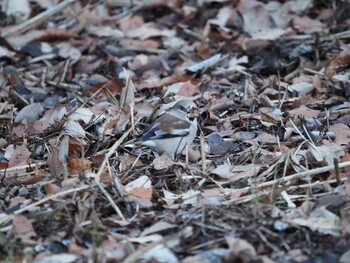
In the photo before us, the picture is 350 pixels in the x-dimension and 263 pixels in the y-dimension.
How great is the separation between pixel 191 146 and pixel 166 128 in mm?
168

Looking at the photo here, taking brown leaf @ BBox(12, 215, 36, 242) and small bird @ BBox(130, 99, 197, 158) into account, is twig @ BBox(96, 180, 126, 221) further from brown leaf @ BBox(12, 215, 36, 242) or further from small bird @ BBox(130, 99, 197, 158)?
small bird @ BBox(130, 99, 197, 158)

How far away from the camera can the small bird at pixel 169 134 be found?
141 inches

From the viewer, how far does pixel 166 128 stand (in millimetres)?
3621

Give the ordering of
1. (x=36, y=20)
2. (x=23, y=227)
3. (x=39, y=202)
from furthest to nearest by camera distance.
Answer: (x=36, y=20), (x=39, y=202), (x=23, y=227)

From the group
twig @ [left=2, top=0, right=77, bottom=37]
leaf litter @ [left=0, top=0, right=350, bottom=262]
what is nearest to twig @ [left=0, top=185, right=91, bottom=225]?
leaf litter @ [left=0, top=0, right=350, bottom=262]

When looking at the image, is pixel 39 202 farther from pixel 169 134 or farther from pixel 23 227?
Answer: pixel 169 134

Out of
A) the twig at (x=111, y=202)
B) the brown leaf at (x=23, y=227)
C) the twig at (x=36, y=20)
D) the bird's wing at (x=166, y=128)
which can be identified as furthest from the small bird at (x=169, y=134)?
the twig at (x=36, y=20)

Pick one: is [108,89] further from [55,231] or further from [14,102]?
[55,231]

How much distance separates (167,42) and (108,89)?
1.22m

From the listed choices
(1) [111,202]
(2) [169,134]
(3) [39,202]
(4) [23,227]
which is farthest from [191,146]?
(4) [23,227]

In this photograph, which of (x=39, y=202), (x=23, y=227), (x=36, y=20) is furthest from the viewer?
(x=36, y=20)

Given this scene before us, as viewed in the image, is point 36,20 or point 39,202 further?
point 36,20

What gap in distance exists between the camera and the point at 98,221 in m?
2.90

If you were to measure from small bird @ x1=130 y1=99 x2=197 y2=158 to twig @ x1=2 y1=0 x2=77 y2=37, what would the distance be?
228cm
